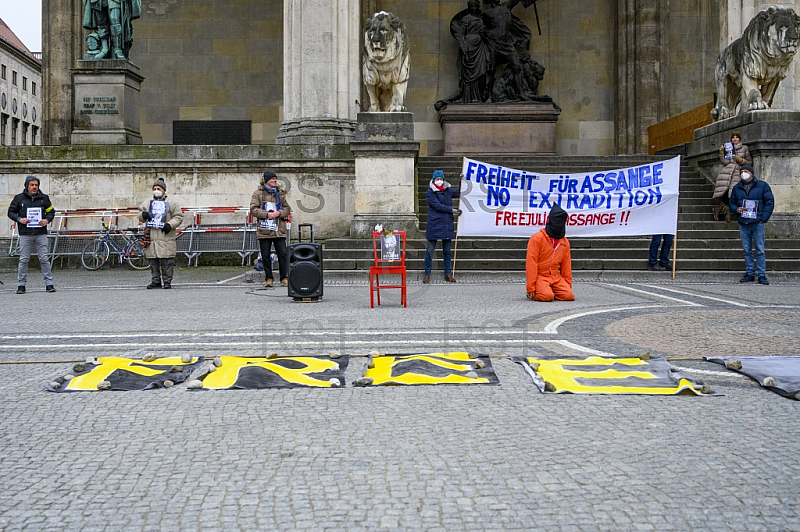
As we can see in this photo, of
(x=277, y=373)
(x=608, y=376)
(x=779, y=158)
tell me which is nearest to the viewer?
(x=608, y=376)

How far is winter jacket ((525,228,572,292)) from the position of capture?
12.8m

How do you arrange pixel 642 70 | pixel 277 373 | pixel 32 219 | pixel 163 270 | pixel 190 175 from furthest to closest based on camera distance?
1. pixel 642 70
2. pixel 190 175
3. pixel 163 270
4. pixel 32 219
5. pixel 277 373

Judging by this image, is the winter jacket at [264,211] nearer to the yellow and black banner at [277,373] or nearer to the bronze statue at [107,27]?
the bronze statue at [107,27]

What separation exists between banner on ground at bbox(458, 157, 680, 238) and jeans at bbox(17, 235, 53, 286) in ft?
23.9

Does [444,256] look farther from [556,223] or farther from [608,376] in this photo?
[608,376]

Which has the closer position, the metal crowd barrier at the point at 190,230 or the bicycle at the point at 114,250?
the bicycle at the point at 114,250

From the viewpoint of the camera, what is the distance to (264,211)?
15523 millimetres

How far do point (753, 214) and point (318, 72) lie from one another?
33.7ft

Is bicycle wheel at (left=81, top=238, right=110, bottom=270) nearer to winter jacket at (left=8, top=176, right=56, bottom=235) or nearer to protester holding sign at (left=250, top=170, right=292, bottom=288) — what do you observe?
winter jacket at (left=8, top=176, right=56, bottom=235)

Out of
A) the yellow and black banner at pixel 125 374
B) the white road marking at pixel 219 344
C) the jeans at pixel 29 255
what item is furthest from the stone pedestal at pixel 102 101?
the yellow and black banner at pixel 125 374

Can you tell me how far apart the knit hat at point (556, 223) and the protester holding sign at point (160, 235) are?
22.2ft

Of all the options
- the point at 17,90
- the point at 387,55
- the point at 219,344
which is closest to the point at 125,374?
the point at 219,344

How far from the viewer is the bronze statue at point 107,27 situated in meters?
21.2

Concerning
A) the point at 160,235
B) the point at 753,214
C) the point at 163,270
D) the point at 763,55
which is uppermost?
the point at 763,55
